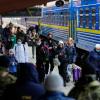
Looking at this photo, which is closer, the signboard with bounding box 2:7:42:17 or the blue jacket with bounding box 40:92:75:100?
the blue jacket with bounding box 40:92:75:100

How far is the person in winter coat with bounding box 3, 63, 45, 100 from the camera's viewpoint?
7.79 metres

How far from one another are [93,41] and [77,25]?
4132mm

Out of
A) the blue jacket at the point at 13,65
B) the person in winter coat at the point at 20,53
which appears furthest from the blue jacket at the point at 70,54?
the blue jacket at the point at 13,65

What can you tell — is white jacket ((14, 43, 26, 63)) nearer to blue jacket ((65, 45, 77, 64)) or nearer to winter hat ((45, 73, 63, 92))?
blue jacket ((65, 45, 77, 64))

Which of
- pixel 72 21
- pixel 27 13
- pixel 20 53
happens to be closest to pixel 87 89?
pixel 20 53

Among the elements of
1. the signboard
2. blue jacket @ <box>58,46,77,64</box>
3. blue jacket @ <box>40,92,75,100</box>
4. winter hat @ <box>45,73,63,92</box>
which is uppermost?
winter hat @ <box>45,73,63,92</box>

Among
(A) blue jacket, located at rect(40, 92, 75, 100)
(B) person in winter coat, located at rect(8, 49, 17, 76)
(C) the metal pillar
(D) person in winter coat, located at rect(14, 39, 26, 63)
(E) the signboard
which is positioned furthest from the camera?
(C) the metal pillar

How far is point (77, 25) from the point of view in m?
27.9

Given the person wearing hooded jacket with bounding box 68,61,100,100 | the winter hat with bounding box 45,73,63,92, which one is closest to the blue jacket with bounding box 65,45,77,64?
the person wearing hooded jacket with bounding box 68,61,100,100

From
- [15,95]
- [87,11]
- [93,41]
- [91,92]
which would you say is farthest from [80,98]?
[87,11]

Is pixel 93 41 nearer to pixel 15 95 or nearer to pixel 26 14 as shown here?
pixel 26 14

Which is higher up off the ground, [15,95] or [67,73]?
[15,95]

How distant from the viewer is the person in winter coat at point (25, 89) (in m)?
7.79

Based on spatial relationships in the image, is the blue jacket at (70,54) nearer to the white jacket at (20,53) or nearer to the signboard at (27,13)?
the white jacket at (20,53)
